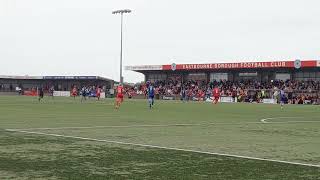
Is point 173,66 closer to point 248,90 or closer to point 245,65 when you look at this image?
point 245,65

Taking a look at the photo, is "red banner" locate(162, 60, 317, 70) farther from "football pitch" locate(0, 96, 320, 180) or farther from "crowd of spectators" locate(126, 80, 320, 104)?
"football pitch" locate(0, 96, 320, 180)

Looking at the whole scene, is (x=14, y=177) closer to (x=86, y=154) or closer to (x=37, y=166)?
(x=37, y=166)

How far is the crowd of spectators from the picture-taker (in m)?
68.2

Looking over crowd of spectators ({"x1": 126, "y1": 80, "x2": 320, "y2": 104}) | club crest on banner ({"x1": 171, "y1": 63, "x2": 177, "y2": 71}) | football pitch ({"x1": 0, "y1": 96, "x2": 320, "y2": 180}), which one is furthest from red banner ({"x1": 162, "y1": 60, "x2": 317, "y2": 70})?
football pitch ({"x1": 0, "y1": 96, "x2": 320, "y2": 180})

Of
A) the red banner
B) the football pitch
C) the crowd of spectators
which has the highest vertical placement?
the red banner

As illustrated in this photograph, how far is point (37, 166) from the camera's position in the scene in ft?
31.3

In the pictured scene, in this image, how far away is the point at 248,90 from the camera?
75.4m

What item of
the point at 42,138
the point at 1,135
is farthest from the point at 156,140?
the point at 1,135

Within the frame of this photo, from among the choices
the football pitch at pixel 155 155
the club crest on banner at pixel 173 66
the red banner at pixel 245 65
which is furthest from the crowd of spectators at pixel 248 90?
the football pitch at pixel 155 155

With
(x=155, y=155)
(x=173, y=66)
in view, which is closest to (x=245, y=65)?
(x=173, y=66)

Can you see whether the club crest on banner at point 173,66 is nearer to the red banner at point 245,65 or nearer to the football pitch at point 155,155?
the red banner at point 245,65

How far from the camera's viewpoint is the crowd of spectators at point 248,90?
68.2 m

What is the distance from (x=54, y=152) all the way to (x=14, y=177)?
3.08 m

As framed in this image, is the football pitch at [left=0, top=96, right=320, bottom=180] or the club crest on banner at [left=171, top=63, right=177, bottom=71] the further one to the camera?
the club crest on banner at [left=171, top=63, right=177, bottom=71]
